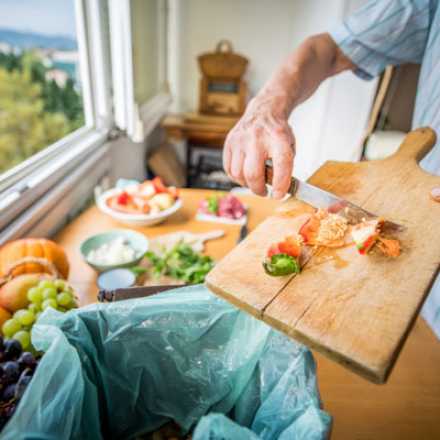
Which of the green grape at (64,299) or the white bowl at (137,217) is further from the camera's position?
the white bowl at (137,217)

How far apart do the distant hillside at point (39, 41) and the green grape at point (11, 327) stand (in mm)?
1071

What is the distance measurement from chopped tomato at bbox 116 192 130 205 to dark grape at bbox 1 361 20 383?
680 mm

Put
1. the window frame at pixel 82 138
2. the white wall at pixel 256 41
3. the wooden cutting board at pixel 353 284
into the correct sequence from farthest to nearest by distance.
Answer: the white wall at pixel 256 41, the window frame at pixel 82 138, the wooden cutting board at pixel 353 284

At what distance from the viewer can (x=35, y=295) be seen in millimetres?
603

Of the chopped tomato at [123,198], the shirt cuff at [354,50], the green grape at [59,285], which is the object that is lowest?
the chopped tomato at [123,198]

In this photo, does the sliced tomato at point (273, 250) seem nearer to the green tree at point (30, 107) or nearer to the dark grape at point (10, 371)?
the dark grape at point (10, 371)

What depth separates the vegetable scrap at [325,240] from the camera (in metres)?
0.49

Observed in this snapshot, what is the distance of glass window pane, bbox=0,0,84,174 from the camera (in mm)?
1235

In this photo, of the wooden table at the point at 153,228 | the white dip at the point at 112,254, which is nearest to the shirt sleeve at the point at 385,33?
the wooden table at the point at 153,228

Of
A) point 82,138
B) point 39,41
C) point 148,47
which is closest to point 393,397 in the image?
point 82,138

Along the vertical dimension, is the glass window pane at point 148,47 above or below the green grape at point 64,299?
above

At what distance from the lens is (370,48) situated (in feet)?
3.00

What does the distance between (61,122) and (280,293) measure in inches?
58.7

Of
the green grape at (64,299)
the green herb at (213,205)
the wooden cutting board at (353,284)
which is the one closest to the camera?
the wooden cutting board at (353,284)
